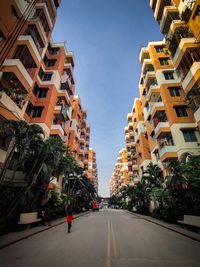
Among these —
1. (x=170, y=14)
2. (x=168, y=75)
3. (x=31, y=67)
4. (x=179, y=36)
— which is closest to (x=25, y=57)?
(x=31, y=67)

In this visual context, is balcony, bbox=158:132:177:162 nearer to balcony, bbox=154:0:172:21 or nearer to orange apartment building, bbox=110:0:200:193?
orange apartment building, bbox=110:0:200:193

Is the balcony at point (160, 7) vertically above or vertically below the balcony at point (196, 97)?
above

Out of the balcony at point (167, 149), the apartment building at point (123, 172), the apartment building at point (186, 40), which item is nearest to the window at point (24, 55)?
the apartment building at point (186, 40)

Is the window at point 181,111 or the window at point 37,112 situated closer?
the window at point 37,112

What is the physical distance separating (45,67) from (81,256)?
1110 inches

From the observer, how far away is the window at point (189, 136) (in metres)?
21.3

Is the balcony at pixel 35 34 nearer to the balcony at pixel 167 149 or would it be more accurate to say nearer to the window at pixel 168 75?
the window at pixel 168 75

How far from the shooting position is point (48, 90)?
981 inches

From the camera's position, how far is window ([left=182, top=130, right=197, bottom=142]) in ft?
69.9

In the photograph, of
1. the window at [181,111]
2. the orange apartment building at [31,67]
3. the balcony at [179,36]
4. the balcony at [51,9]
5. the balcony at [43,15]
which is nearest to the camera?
the orange apartment building at [31,67]

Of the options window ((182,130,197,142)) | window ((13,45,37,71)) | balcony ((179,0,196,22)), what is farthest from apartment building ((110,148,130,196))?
window ((13,45,37,71))

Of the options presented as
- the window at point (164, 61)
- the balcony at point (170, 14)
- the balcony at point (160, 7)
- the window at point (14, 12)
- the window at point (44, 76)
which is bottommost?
the window at point (14, 12)

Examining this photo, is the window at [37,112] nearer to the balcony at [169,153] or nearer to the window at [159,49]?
the balcony at [169,153]

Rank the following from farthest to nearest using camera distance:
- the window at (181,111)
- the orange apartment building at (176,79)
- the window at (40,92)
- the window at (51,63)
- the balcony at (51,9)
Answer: the window at (51,63) < the window at (40,92) < the window at (181,111) < the balcony at (51,9) < the orange apartment building at (176,79)
